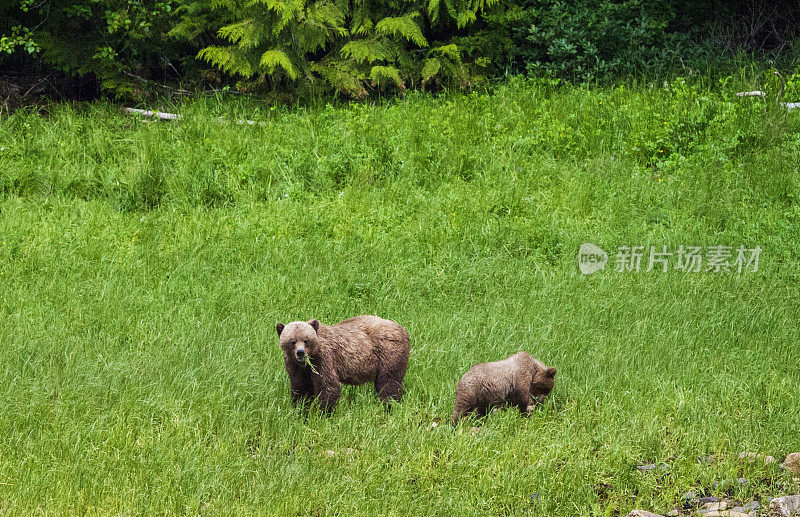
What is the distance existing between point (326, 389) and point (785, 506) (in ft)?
8.59

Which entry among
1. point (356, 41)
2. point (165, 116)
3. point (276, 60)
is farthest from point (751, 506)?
point (165, 116)

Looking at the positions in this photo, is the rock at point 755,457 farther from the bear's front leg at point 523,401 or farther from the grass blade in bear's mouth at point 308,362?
the grass blade in bear's mouth at point 308,362

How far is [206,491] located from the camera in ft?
13.6

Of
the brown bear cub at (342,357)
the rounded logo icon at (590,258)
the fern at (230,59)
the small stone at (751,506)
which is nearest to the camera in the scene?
the small stone at (751,506)

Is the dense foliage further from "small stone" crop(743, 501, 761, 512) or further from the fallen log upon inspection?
"small stone" crop(743, 501, 761, 512)

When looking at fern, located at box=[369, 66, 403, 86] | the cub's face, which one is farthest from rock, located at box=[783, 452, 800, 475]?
fern, located at box=[369, 66, 403, 86]

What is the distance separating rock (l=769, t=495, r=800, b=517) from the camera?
3.91 meters

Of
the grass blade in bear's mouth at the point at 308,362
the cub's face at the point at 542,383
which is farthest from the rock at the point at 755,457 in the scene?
the grass blade in bear's mouth at the point at 308,362

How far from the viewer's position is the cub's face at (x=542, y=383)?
4992 millimetres

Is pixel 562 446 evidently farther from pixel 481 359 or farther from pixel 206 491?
pixel 206 491

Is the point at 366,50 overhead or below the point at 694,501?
overhead

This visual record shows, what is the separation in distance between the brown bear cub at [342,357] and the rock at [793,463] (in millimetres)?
2367

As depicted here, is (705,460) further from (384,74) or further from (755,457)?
(384,74)

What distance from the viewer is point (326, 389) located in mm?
4742
